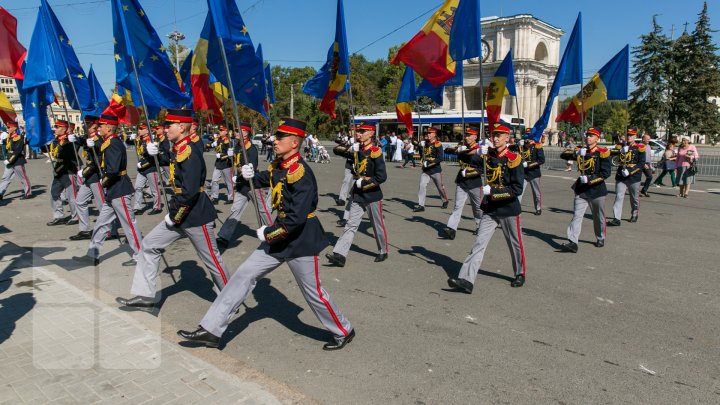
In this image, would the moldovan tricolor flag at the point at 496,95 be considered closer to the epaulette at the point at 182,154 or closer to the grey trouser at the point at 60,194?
the epaulette at the point at 182,154

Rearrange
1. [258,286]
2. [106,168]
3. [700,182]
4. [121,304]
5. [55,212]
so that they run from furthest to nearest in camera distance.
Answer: [700,182] → [55,212] → [106,168] → [258,286] → [121,304]

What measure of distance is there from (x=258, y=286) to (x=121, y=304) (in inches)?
58.8

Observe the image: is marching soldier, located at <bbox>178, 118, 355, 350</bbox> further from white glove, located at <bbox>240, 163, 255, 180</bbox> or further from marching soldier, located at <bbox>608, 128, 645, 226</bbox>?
marching soldier, located at <bbox>608, 128, 645, 226</bbox>

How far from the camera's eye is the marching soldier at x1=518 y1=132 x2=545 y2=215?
11404 mm

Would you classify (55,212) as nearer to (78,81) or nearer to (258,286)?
(78,81)

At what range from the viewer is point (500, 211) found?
6.07 meters

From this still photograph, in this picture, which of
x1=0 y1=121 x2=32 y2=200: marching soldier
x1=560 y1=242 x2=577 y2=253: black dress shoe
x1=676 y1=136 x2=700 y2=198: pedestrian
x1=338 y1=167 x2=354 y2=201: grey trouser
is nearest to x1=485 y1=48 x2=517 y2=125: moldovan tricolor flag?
x1=560 y1=242 x2=577 y2=253: black dress shoe

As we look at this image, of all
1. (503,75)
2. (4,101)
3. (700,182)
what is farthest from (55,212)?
(700,182)

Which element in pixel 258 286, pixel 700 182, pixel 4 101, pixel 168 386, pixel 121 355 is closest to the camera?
pixel 168 386

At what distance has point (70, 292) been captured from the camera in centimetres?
556

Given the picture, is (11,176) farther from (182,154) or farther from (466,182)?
(466,182)

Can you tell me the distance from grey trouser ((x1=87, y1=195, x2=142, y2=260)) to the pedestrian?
1442cm

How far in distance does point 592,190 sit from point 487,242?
127 inches

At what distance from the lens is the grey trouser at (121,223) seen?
265 inches
